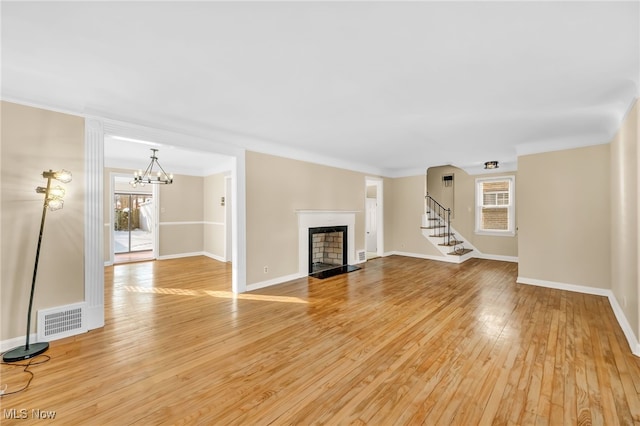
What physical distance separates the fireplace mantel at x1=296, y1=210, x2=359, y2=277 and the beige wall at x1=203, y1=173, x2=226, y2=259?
283 cm

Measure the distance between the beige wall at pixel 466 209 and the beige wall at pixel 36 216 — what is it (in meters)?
8.51

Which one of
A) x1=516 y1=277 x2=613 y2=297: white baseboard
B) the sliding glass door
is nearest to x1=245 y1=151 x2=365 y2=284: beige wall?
x1=516 y1=277 x2=613 y2=297: white baseboard

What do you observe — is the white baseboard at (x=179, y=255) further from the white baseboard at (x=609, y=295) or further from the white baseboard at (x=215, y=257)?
the white baseboard at (x=609, y=295)

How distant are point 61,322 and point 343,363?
306 cm

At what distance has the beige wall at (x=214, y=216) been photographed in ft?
25.0

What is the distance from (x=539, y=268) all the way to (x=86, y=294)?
692cm

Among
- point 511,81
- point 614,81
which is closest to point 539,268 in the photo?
point 614,81

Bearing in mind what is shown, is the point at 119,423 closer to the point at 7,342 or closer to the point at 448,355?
the point at 7,342

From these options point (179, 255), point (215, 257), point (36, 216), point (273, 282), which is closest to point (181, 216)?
point (179, 255)

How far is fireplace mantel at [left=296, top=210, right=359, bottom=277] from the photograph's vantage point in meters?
5.55

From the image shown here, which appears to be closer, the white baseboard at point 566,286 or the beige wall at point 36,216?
the beige wall at point 36,216

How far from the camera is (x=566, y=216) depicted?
4.63 meters

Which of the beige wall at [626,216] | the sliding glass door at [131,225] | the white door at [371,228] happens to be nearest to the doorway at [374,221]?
the white door at [371,228]

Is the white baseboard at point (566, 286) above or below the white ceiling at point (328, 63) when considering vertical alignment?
below
